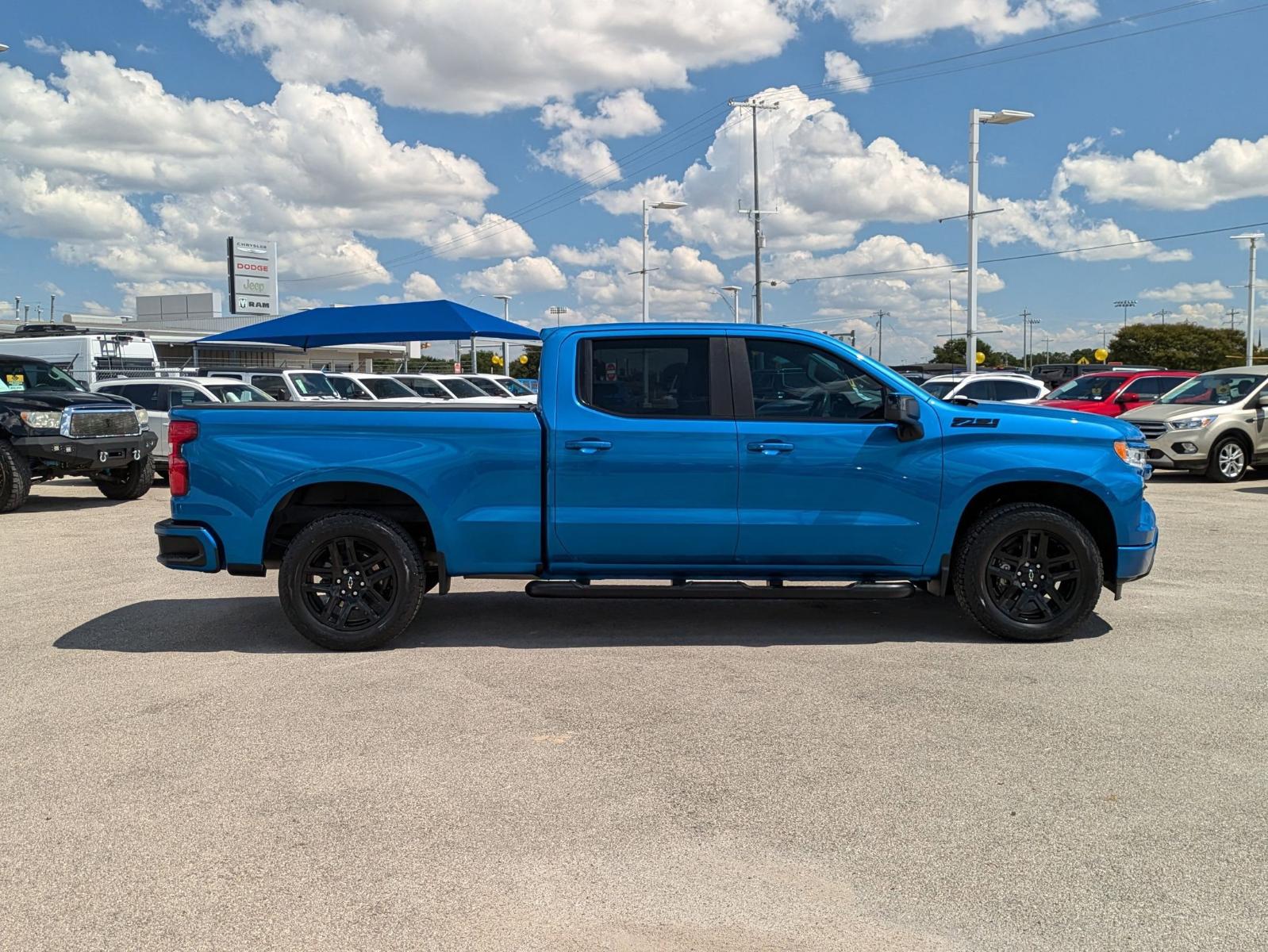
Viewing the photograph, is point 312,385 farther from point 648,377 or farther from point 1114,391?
point 648,377

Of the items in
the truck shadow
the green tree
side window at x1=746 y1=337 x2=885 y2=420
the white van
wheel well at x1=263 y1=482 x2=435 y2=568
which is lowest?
the truck shadow

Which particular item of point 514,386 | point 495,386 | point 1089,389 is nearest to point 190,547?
point 1089,389

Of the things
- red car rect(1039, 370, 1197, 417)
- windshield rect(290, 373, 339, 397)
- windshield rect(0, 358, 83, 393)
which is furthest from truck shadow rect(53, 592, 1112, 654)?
windshield rect(290, 373, 339, 397)

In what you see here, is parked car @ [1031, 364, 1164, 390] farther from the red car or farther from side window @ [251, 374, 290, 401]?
side window @ [251, 374, 290, 401]

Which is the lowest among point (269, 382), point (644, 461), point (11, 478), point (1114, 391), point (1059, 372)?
point (11, 478)

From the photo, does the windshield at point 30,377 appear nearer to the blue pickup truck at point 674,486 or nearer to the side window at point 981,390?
the blue pickup truck at point 674,486

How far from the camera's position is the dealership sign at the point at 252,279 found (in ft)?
307

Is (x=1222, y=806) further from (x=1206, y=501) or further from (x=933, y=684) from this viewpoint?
(x=1206, y=501)

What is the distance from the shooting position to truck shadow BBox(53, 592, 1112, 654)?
646cm

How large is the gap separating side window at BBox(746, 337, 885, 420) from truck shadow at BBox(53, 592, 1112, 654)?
1.36 m

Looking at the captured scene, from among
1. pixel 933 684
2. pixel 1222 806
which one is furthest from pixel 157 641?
pixel 1222 806

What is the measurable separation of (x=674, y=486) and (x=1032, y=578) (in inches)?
85.4

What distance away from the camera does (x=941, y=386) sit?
22.1 m

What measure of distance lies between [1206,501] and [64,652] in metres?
12.8
